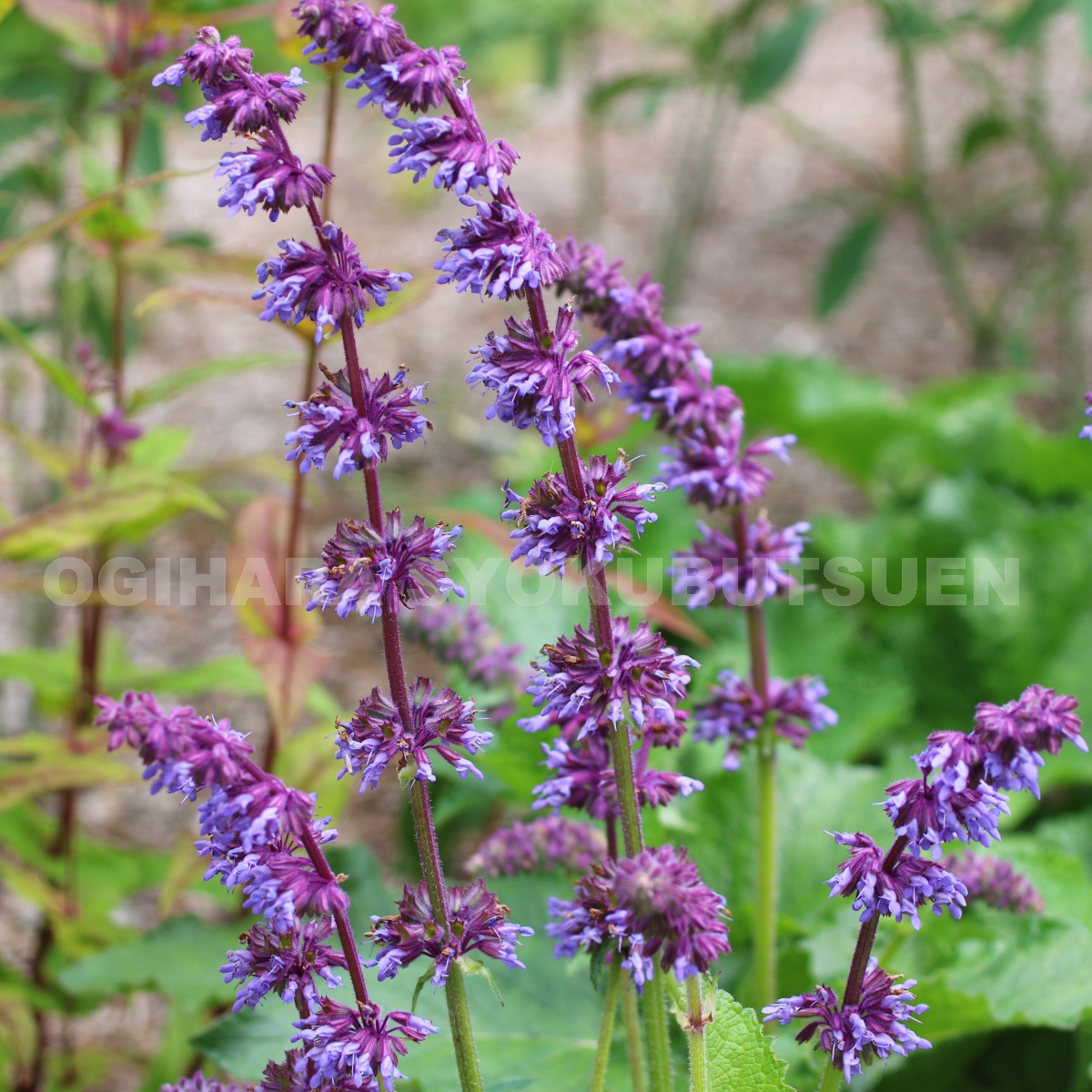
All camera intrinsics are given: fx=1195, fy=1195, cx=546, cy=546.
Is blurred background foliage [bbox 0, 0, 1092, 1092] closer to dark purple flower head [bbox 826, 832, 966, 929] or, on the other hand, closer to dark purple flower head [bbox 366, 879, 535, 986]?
dark purple flower head [bbox 366, 879, 535, 986]

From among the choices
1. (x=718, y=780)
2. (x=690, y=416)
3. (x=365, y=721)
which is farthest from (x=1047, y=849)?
(x=365, y=721)

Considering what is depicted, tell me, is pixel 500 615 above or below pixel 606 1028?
above

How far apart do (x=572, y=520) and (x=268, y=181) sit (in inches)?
17.8

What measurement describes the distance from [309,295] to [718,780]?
1.63m

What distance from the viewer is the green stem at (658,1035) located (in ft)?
4.75

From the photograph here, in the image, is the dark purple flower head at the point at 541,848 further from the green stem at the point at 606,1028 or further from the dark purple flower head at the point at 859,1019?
the dark purple flower head at the point at 859,1019

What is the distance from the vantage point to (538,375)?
120 centimetres

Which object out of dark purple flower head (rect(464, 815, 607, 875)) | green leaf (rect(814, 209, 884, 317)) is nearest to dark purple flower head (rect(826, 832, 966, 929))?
dark purple flower head (rect(464, 815, 607, 875))

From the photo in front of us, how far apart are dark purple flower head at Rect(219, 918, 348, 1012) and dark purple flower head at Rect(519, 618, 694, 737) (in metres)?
0.33

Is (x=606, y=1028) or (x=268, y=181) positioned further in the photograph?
(x=606, y=1028)

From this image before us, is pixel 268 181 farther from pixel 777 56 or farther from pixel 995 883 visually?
pixel 777 56

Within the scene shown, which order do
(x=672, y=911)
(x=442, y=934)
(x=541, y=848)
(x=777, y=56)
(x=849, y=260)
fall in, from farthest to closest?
(x=849, y=260) → (x=777, y=56) → (x=541, y=848) → (x=442, y=934) → (x=672, y=911)

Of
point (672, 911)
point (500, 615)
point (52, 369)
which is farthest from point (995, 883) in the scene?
point (52, 369)

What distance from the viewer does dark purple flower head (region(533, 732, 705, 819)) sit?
4.73 ft
